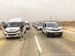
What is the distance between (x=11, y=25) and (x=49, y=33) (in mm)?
5225

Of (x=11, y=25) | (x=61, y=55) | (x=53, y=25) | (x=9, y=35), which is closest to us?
(x=61, y=55)

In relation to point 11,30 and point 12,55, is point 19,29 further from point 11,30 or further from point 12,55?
point 12,55

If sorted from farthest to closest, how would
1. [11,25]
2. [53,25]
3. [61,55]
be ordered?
[53,25] → [11,25] → [61,55]

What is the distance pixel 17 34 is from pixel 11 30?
88 centimetres

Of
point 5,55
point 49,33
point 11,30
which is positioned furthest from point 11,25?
point 5,55

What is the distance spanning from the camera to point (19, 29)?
27344 mm

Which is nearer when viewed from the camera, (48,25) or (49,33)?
(49,33)

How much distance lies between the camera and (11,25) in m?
29.6

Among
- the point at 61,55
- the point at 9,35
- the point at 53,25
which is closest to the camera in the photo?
the point at 61,55

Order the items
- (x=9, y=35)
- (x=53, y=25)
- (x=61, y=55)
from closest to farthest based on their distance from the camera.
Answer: (x=61, y=55) < (x=9, y=35) < (x=53, y=25)

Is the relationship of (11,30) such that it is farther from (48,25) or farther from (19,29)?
(48,25)

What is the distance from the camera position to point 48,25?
32375mm

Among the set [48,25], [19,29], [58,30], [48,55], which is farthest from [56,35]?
[48,55]

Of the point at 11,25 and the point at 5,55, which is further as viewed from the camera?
the point at 11,25
